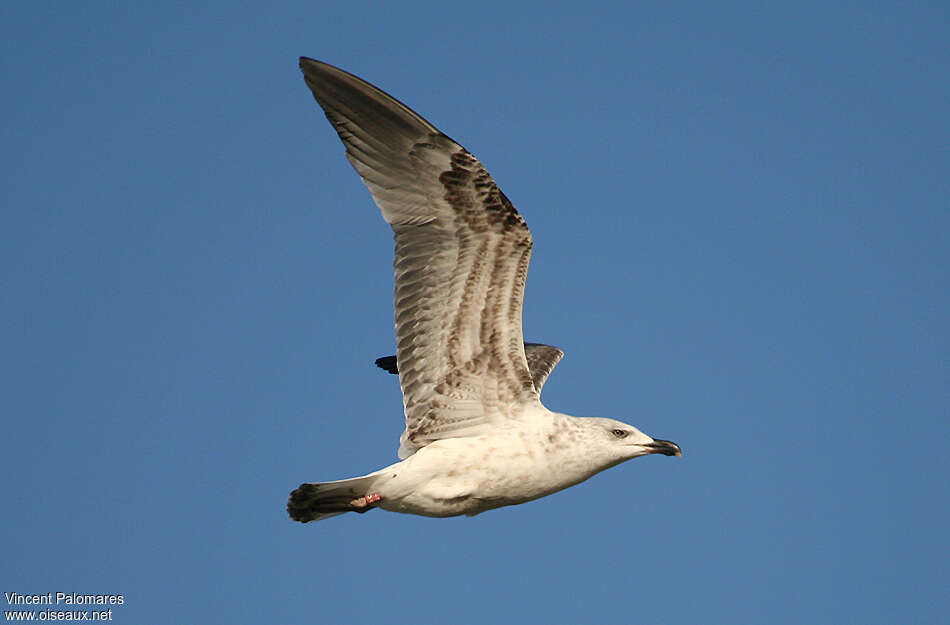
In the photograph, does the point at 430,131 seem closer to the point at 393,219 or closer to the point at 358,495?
the point at 393,219

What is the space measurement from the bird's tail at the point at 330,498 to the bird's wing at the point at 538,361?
10.1 ft

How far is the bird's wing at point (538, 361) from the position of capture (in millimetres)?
16391

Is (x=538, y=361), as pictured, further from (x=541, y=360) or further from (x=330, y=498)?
(x=330, y=498)

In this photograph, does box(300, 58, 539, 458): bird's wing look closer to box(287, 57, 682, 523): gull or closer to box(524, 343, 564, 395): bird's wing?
box(287, 57, 682, 523): gull

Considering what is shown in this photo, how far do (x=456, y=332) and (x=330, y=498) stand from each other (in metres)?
1.98

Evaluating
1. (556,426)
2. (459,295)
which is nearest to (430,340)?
(459,295)

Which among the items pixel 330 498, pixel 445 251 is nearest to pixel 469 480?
pixel 330 498

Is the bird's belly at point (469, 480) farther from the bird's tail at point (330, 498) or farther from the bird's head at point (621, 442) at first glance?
the bird's head at point (621, 442)

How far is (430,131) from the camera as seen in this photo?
1337 cm

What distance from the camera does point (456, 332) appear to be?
13797 mm

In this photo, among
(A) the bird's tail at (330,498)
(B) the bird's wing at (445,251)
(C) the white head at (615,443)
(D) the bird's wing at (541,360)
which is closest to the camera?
(B) the bird's wing at (445,251)

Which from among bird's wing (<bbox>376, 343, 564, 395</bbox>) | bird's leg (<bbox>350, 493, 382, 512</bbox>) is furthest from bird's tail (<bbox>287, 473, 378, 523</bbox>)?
bird's wing (<bbox>376, 343, 564, 395</bbox>)

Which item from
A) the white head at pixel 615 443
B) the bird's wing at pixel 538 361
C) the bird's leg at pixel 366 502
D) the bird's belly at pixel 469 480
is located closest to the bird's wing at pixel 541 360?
the bird's wing at pixel 538 361

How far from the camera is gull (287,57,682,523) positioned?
13.4m
